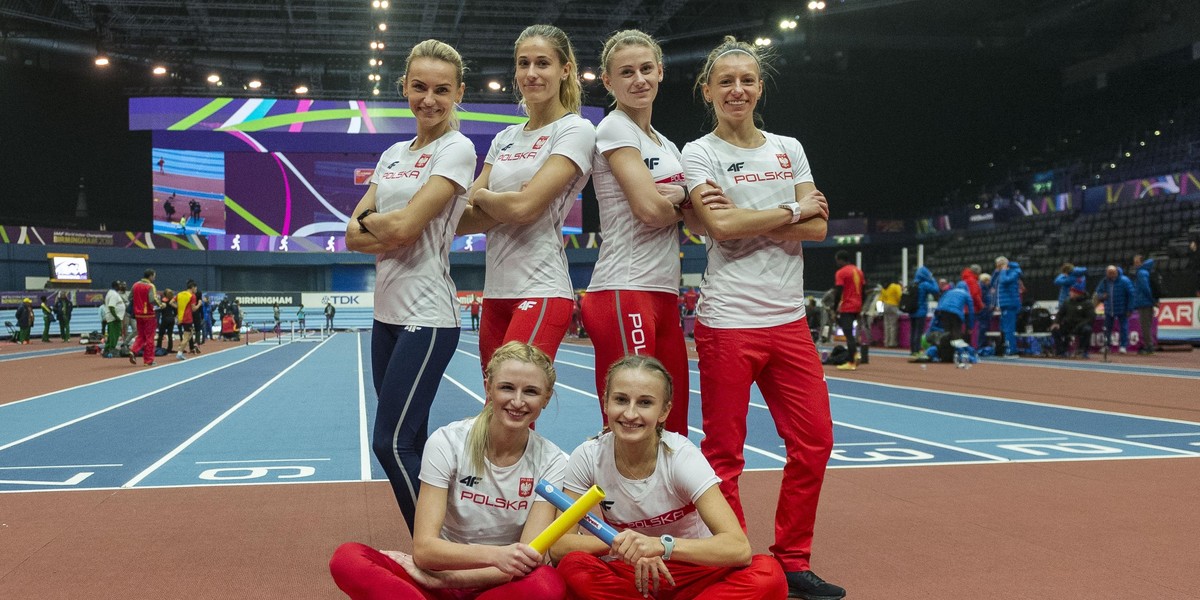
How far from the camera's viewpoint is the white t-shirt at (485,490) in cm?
279

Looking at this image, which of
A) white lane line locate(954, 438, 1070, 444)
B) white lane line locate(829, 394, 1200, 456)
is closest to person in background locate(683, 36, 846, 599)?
white lane line locate(954, 438, 1070, 444)

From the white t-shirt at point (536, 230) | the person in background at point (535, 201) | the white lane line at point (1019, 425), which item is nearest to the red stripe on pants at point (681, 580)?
the person in background at point (535, 201)

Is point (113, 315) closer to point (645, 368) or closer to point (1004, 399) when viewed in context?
point (1004, 399)

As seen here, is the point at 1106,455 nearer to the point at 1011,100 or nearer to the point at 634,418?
the point at 634,418

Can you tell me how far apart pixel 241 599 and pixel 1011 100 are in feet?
121

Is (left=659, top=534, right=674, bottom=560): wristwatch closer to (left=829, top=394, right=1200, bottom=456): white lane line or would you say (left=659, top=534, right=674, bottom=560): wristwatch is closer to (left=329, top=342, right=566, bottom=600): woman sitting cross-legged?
(left=329, top=342, right=566, bottom=600): woman sitting cross-legged

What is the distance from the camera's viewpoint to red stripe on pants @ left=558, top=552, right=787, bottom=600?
2.60 metres

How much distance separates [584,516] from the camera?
2594 millimetres

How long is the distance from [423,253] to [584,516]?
3.62ft

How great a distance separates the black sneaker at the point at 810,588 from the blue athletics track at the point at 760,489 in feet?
0.67

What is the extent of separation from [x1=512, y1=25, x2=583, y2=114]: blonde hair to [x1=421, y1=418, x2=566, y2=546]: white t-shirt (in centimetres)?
126

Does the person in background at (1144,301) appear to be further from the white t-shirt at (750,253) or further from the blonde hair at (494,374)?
the blonde hair at (494,374)

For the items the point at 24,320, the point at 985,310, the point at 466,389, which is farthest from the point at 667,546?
the point at 24,320

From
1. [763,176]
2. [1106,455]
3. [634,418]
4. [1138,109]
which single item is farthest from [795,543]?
[1138,109]
